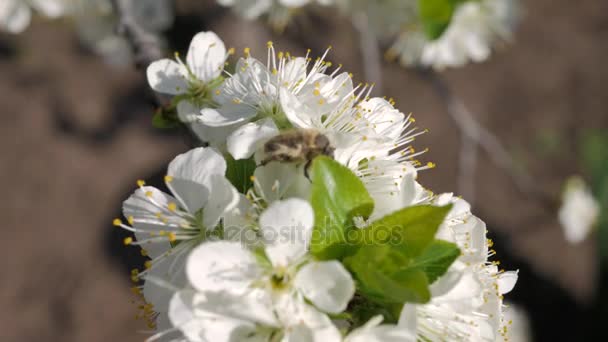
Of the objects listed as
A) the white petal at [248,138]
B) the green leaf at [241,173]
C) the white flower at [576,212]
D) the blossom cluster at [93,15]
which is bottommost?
the white flower at [576,212]

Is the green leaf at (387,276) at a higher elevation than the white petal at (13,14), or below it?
below

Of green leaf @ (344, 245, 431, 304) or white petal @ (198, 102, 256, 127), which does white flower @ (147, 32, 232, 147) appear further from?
green leaf @ (344, 245, 431, 304)

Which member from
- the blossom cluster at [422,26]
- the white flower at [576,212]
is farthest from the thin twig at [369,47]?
the white flower at [576,212]

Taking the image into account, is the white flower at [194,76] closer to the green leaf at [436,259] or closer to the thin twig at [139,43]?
the thin twig at [139,43]

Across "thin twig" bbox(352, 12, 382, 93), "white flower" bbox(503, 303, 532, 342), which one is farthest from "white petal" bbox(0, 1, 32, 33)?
"white flower" bbox(503, 303, 532, 342)

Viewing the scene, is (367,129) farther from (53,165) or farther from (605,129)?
(605,129)

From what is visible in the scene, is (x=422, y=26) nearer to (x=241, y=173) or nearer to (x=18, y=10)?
(x=241, y=173)

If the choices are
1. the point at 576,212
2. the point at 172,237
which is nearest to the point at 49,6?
the point at 172,237
